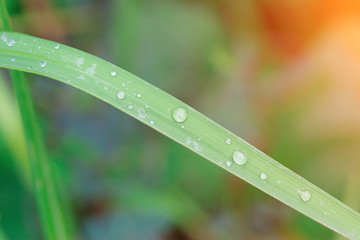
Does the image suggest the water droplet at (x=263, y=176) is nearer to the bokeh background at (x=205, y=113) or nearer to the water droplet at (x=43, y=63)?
the water droplet at (x=43, y=63)

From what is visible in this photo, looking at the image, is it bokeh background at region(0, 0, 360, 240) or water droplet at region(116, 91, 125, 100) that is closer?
water droplet at region(116, 91, 125, 100)

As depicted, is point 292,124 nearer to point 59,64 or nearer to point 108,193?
point 108,193

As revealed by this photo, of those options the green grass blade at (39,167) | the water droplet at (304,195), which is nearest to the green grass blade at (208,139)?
the water droplet at (304,195)

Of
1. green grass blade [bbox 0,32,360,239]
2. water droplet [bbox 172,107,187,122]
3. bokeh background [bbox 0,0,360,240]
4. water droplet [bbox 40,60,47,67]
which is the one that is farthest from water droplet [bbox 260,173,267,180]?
bokeh background [bbox 0,0,360,240]

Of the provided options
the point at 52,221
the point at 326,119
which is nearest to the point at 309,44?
the point at 326,119

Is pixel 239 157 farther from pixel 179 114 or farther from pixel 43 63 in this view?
pixel 43 63

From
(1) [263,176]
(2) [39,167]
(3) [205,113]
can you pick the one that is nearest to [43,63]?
(2) [39,167]

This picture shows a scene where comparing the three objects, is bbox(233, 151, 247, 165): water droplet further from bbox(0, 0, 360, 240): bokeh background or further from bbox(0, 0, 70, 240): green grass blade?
bbox(0, 0, 360, 240): bokeh background
